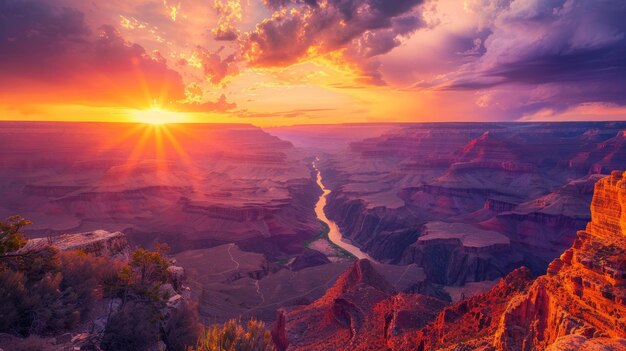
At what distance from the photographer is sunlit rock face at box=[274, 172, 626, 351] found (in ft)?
43.9

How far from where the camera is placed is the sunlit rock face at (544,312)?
1338 cm

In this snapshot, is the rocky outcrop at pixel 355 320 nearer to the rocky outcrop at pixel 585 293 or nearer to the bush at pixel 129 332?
the rocky outcrop at pixel 585 293

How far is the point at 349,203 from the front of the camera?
11731 centimetres

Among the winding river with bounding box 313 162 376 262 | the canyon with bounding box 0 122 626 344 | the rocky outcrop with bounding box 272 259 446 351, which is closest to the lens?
the rocky outcrop with bounding box 272 259 446 351

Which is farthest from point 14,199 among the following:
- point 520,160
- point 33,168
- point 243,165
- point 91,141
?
point 520,160

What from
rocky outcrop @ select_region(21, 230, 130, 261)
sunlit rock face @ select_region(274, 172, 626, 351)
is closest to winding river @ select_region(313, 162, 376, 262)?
sunlit rock face @ select_region(274, 172, 626, 351)

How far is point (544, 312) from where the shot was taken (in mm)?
15617

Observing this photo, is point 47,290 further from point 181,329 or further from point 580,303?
point 580,303

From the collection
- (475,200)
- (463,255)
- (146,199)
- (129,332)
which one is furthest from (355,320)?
(475,200)

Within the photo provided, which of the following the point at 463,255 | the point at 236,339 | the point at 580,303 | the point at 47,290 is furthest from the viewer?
the point at 463,255

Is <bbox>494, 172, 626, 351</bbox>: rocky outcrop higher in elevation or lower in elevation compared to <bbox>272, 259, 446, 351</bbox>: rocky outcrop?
higher

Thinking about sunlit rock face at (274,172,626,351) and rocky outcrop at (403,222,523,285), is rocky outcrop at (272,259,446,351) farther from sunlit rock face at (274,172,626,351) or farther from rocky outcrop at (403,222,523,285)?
rocky outcrop at (403,222,523,285)

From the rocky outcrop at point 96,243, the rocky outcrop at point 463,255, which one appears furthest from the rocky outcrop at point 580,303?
the rocky outcrop at point 463,255

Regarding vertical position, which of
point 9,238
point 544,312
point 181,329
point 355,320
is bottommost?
point 355,320
